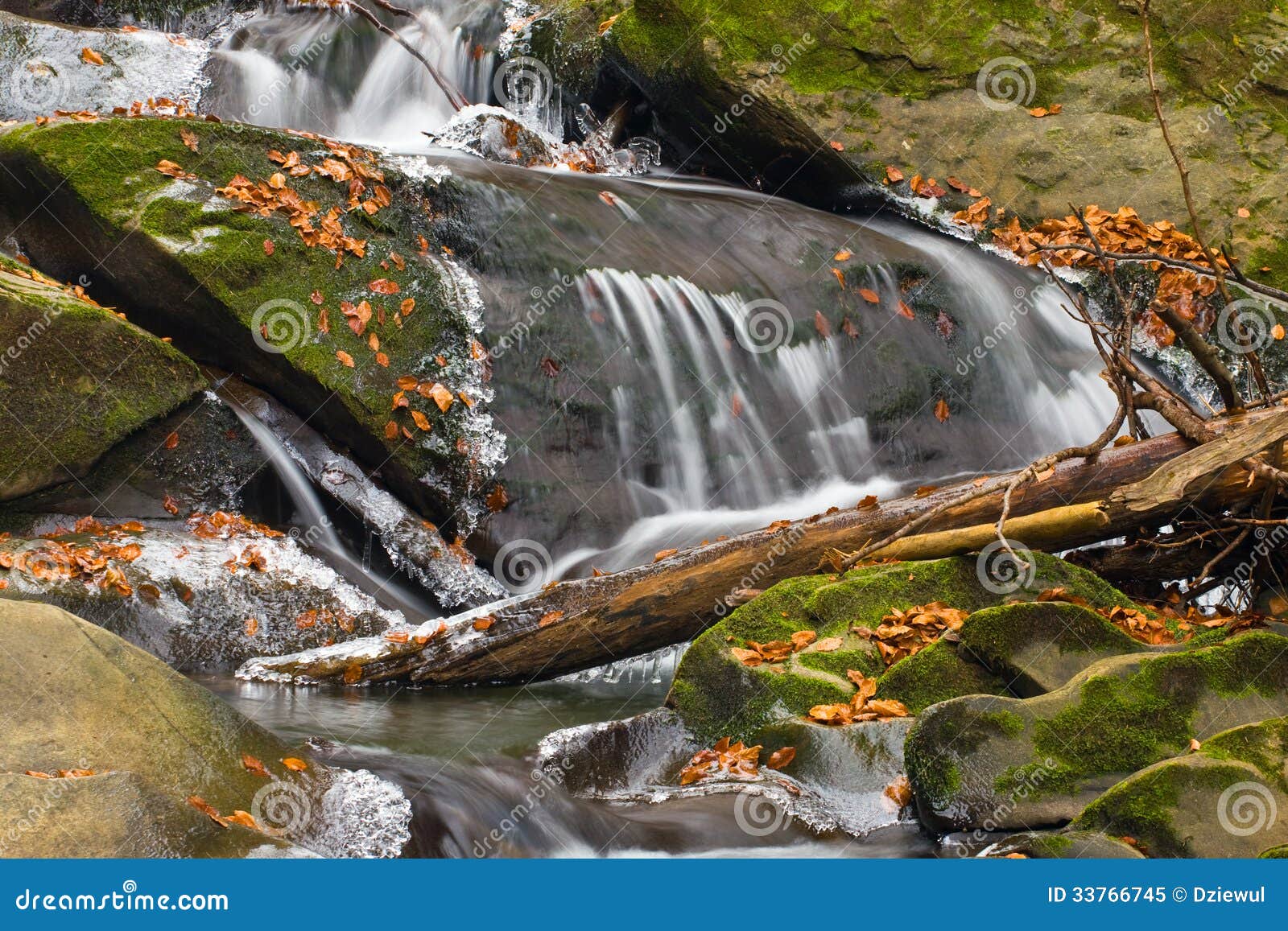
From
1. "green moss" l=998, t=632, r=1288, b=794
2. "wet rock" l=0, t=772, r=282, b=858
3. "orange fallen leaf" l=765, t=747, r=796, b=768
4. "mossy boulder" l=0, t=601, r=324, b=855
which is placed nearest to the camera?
"wet rock" l=0, t=772, r=282, b=858

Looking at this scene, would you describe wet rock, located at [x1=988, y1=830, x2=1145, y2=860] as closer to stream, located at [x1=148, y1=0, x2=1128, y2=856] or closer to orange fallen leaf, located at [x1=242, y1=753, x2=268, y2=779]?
stream, located at [x1=148, y1=0, x2=1128, y2=856]

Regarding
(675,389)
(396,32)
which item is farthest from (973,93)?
(396,32)

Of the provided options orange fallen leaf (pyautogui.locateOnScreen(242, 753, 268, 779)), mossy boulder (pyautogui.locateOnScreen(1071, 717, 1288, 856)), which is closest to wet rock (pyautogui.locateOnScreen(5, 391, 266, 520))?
orange fallen leaf (pyautogui.locateOnScreen(242, 753, 268, 779))

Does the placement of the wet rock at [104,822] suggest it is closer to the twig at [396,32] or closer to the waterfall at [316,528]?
the waterfall at [316,528]

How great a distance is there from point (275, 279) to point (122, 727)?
4106 millimetres

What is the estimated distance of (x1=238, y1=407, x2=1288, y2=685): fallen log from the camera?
17.5ft

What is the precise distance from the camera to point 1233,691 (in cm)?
404

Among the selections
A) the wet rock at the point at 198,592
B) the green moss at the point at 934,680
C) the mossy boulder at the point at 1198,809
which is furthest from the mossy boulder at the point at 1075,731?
the wet rock at the point at 198,592

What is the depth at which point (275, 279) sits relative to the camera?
6.95 metres

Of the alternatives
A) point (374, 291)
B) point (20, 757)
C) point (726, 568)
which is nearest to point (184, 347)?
point (374, 291)

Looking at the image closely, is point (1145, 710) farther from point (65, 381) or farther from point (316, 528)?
point (65, 381)

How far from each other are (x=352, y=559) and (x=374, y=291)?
5.52ft

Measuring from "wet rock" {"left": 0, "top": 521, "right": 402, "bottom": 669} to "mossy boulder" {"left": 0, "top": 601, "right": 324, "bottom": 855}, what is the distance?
85.7 inches

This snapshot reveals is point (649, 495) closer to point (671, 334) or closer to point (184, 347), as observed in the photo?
point (671, 334)
